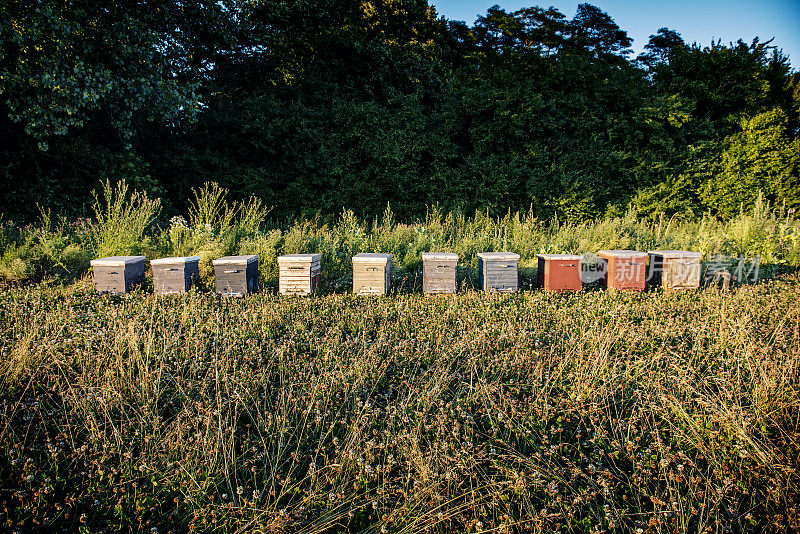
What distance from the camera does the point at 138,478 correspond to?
6.88ft

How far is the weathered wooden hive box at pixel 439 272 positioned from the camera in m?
5.29

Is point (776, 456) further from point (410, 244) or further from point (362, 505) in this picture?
point (410, 244)

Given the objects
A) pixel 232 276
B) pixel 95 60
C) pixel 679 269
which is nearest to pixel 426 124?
pixel 95 60

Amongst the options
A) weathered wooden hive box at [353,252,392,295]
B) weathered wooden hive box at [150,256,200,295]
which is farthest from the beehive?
weathered wooden hive box at [150,256,200,295]

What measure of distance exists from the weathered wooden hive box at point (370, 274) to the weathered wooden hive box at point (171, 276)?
1.95m

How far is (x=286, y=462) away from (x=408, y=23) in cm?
1290

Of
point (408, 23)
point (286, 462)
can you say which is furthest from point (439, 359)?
point (408, 23)

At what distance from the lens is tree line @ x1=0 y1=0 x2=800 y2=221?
35.3 feet

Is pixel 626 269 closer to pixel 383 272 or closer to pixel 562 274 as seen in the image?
pixel 562 274

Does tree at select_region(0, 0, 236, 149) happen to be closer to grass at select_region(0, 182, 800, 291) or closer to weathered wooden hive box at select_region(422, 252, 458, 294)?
grass at select_region(0, 182, 800, 291)

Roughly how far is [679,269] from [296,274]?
15.6ft

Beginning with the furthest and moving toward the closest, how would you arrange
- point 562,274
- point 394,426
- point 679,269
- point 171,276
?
point 679,269 → point 562,274 → point 171,276 → point 394,426

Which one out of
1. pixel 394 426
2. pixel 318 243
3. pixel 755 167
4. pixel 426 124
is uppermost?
pixel 426 124

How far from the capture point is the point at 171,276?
5203 millimetres
